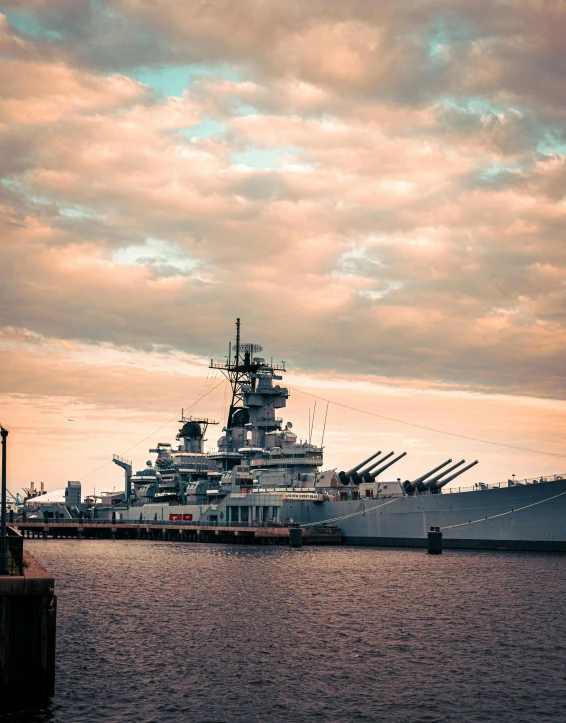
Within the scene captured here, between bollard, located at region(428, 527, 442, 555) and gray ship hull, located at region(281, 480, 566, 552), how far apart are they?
227 inches

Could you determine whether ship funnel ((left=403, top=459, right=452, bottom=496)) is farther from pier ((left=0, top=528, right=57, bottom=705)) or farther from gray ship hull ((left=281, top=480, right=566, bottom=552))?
pier ((left=0, top=528, right=57, bottom=705))

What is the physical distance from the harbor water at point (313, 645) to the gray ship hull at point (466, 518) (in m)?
11.3

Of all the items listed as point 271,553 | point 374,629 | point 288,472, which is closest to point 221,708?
point 374,629

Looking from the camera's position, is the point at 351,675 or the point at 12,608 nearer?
the point at 12,608

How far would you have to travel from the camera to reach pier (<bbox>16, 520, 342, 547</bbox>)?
92500 millimetres

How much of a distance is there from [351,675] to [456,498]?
53.2 meters

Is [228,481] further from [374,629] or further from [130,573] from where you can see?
[374,629]

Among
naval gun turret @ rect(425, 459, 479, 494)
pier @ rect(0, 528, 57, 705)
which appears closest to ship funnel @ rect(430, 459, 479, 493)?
naval gun turret @ rect(425, 459, 479, 494)

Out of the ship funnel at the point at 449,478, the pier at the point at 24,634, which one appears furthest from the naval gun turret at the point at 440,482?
the pier at the point at 24,634

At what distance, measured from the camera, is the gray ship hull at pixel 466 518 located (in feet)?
251

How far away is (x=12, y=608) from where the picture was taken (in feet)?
71.8

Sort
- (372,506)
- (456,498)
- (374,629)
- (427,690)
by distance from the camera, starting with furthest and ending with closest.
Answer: (372,506)
(456,498)
(374,629)
(427,690)

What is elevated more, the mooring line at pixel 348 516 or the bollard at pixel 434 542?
the mooring line at pixel 348 516

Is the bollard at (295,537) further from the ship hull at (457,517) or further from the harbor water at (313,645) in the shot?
the harbor water at (313,645)
